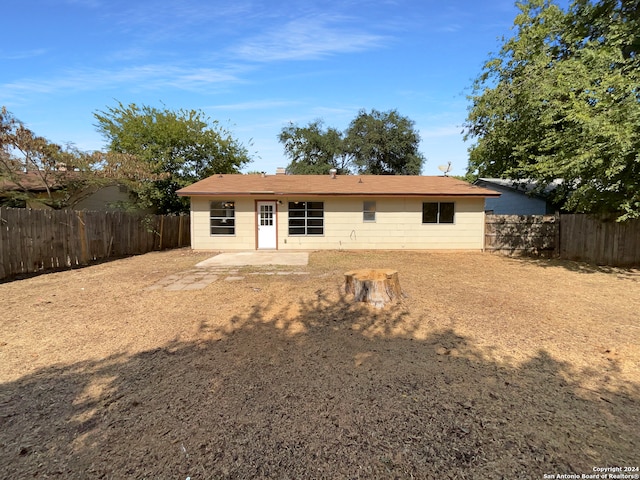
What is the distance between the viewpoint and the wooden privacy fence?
7500 millimetres

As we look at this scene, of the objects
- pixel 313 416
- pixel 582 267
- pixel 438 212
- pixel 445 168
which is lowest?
pixel 313 416

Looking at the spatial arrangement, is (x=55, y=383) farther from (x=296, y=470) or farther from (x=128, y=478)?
(x=296, y=470)

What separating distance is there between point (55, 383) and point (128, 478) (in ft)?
5.48

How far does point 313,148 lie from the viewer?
30281 mm

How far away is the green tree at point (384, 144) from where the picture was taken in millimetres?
29422

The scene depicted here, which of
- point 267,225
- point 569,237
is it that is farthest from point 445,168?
point 267,225

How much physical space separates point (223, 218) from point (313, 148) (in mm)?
19001

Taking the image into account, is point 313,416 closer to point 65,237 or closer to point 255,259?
point 255,259

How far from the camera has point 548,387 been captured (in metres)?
2.91

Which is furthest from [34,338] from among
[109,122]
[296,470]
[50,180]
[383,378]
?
[109,122]

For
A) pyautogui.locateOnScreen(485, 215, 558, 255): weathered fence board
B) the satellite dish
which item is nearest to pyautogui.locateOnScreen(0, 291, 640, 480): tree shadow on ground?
pyautogui.locateOnScreen(485, 215, 558, 255): weathered fence board

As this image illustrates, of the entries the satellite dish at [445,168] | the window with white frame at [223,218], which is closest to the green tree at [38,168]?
the window with white frame at [223,218]

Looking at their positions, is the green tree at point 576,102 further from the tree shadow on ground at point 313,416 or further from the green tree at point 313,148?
the green tree at point 313,148

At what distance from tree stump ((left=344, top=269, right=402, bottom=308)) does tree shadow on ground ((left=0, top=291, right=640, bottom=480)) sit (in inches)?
61.3
